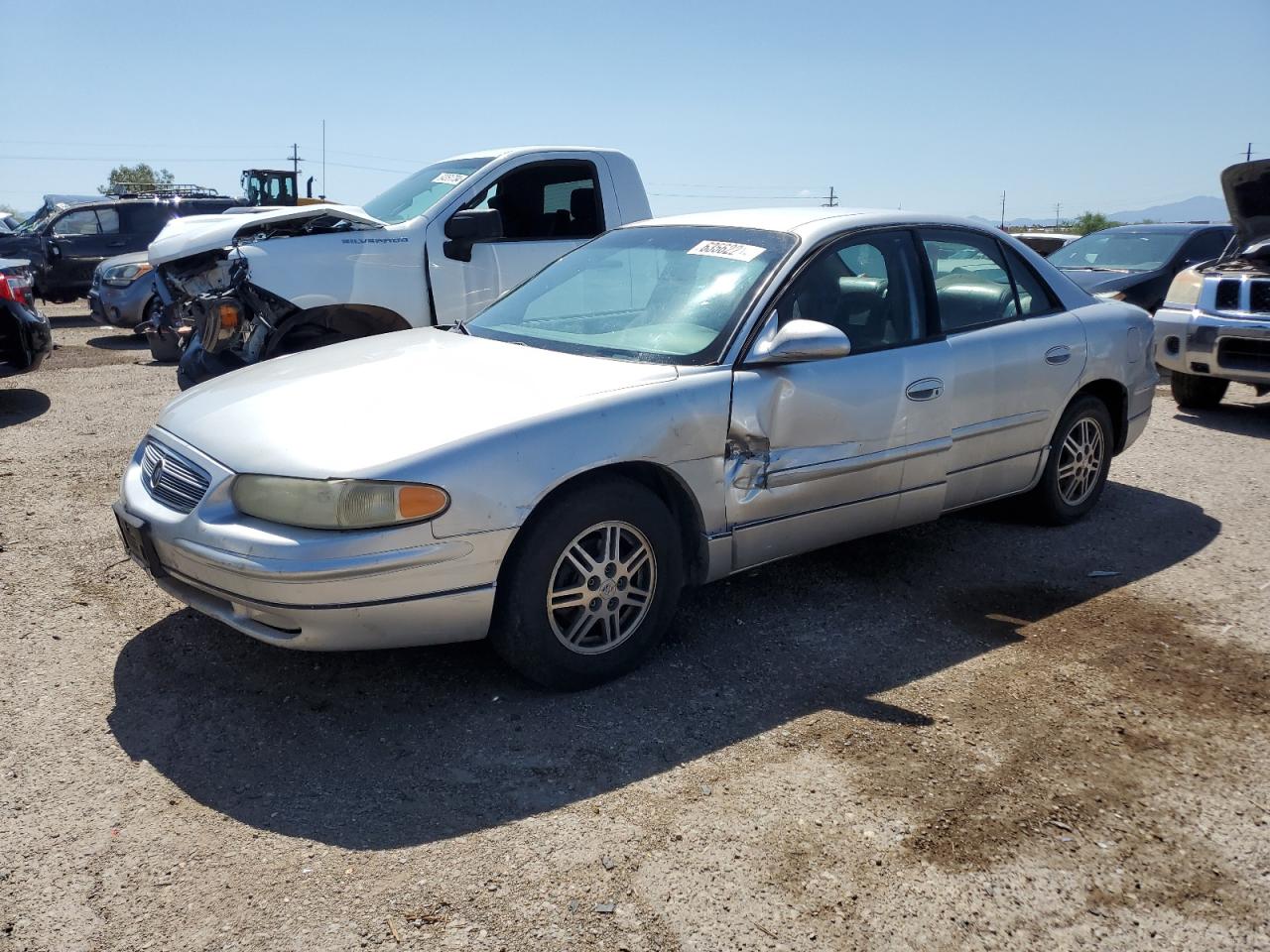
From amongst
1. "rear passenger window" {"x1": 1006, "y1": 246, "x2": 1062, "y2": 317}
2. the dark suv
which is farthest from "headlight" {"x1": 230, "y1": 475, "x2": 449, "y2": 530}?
the dark suv

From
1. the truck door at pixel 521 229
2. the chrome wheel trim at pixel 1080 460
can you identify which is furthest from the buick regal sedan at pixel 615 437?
the truck door at pixel 521 229

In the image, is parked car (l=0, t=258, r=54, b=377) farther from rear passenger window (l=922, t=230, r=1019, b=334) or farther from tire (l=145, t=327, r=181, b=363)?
rear passenger window (l=922, t=230, r=1019, b=334)

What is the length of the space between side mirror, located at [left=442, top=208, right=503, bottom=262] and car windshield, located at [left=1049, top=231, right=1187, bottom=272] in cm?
Result: 762

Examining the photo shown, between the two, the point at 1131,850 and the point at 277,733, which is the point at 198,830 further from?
the point at 1131,850

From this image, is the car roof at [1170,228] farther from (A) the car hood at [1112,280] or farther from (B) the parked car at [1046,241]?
(A) the car hood at [1112,280]

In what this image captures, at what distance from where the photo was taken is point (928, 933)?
8.18ft

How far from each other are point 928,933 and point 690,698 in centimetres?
129

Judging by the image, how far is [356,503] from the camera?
3.17 metres

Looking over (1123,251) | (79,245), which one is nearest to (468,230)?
(1123,251)

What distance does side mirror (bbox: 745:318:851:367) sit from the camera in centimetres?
382

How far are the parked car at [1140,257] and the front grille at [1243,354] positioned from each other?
2.71 metres

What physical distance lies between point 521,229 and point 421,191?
0.77 m

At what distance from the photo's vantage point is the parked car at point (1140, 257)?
1123cm

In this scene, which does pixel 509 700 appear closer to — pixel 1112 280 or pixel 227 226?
pixel 227 226
